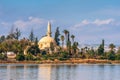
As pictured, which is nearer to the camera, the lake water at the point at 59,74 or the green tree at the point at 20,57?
the lake water at the point at 59,74

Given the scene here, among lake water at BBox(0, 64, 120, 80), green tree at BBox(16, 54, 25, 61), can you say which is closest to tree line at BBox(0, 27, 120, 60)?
green tree at BBox(16, 54, 25, 61)

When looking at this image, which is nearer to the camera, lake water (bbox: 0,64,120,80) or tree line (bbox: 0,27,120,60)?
lake water (bbox: 0,64,120,80)

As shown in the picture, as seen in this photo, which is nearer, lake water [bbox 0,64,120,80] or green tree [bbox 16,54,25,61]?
lake water [bbox 0,64,120,80]

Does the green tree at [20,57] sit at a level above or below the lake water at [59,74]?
above

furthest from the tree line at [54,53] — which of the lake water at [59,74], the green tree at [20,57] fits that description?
the lake water at [59,74]

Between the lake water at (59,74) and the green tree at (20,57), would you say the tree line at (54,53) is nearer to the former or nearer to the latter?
the green tree at (20,57)

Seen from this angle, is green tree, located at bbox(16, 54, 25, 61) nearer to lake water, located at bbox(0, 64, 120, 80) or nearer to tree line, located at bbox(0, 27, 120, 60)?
tree line, located at bbox(0, 27, 120, 60)

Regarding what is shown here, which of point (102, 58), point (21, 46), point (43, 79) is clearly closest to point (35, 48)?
point (21, 46)

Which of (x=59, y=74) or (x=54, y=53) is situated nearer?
(x=59, y=74)

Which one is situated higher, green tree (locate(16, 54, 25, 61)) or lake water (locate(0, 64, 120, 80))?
green tree (locate(16, 54, 25, 61))

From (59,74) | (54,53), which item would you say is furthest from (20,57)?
(59,74)

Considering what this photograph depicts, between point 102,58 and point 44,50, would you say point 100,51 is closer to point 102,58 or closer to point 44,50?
point 102,58

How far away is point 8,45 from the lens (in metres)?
185

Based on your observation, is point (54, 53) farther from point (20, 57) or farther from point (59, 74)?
point (59, 74)
